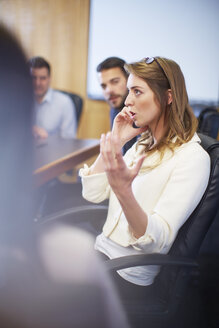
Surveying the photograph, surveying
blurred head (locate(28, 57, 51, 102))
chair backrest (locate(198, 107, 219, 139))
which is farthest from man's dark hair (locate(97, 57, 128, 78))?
blurred head (locate(28, 57, 51, 102))

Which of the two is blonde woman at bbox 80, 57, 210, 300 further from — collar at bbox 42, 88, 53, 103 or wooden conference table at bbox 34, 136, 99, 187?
collar at bbox 42, 88, 53, 103

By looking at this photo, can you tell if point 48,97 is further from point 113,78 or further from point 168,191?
point 168,191

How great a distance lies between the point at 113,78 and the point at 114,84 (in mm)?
31

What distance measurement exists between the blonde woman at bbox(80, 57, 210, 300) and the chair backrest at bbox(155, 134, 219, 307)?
34mm

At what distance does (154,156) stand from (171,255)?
0.30 m

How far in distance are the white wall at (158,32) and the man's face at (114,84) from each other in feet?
2.06

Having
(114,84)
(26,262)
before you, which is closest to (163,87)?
(26,262)

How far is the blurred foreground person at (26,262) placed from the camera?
1.74 feet

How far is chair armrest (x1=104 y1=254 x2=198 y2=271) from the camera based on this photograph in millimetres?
802

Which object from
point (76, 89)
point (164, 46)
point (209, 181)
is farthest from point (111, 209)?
point (76, 89)

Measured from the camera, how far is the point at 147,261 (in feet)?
2.64

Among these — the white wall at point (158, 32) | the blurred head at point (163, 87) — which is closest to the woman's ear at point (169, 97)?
the blurred head at point (163, 87)

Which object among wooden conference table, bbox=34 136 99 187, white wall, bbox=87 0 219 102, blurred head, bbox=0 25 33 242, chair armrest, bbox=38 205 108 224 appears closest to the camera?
blurred head, bbox=0 25 33 242

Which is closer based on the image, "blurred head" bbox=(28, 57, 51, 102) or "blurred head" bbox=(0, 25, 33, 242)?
"blurred head" bbox=(0, 25, 33, 242)
